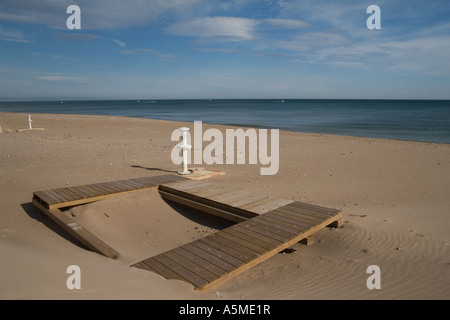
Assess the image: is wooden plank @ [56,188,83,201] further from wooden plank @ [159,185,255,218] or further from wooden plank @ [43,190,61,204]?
wooden plank @ [159,185,255,218]

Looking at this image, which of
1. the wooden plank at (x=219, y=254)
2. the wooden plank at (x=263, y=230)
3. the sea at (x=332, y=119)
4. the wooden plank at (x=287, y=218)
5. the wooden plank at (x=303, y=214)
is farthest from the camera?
the sea at (x=332, y=119)

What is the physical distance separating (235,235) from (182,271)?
119cm

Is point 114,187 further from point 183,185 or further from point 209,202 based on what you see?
point 209,202

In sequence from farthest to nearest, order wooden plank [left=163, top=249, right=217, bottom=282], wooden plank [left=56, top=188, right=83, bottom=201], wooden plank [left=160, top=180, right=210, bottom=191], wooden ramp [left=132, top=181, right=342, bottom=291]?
wooden plank [left=160, top=180, right=210, bottom=191] → wooden plank [left=56, top=188, right=83, bottom=201] → wooden ramp [left=132, top=181, right=342, bottom=291] → wooden plank [left=163, top=249, right=217, bottom=282]

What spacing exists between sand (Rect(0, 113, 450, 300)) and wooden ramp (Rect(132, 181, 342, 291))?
24cm

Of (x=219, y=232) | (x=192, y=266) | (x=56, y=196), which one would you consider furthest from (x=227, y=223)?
(x=56, y=196)

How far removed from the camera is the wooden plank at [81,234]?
446 cm

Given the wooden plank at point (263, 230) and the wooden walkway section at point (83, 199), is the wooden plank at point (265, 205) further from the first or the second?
the wooden walkway section at point (83, 199)

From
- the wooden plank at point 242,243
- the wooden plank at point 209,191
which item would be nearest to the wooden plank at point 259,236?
the wooden plank at point 242,243

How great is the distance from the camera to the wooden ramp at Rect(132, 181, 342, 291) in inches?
150

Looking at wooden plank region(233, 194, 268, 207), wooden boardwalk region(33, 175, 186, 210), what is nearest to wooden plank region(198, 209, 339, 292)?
wooden plank region(233, 194, 268, 207)

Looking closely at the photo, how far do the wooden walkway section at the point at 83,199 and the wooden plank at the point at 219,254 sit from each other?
3.94 feet

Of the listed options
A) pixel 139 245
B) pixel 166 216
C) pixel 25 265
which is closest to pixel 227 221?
pixel 166 216
